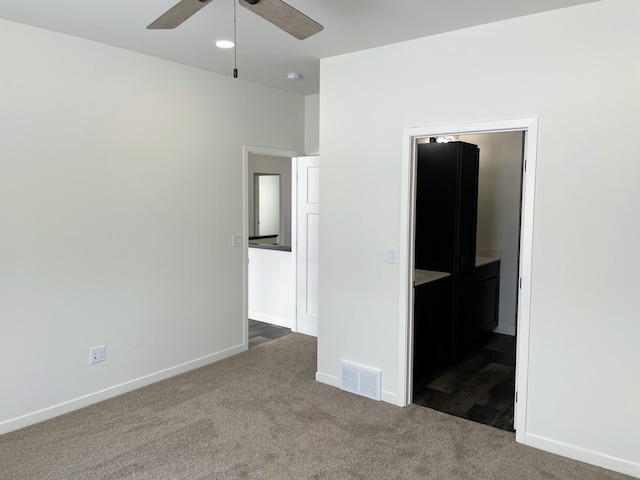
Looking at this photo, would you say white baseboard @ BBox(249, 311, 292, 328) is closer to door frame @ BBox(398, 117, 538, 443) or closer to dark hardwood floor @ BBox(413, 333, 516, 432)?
dark hardwood floor @ BBox(413, 333, 516, 432)

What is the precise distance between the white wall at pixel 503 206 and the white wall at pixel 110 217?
262cm

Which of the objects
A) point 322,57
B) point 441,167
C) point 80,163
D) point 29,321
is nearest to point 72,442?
point 29,321

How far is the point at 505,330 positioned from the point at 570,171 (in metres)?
3.07

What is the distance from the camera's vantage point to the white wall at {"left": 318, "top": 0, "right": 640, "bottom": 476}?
2502 mm

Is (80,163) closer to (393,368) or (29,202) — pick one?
(29,202)

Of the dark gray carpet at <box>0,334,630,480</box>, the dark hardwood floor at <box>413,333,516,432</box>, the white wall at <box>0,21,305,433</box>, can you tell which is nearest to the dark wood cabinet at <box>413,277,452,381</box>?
the dark hardwood floor at <box>413,333,516,432</box>

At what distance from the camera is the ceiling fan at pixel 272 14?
1894 millimetres

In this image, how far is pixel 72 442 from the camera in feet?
9.36

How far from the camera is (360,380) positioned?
11.7 feet

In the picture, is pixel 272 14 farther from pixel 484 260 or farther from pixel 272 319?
pixel 272 319

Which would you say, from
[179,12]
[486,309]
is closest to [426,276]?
[486,309]

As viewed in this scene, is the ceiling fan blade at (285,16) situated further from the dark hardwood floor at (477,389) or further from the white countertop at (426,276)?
the dark hardwood floor at (477,389)

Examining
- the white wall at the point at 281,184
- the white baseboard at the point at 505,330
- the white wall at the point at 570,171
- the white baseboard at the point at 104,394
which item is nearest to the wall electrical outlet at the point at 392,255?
the white wall at the point at 570,171

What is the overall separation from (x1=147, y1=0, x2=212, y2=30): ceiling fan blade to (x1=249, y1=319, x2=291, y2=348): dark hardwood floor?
333 centimetres
